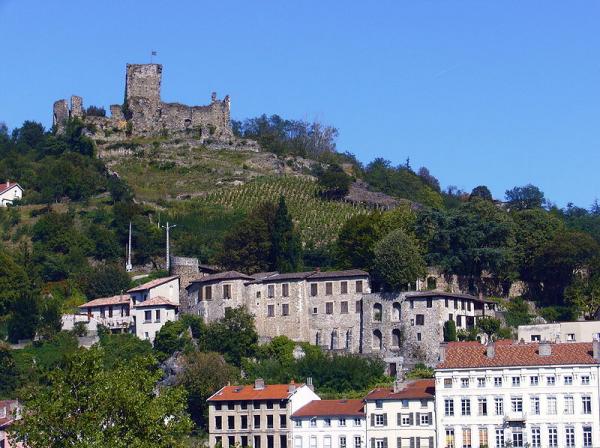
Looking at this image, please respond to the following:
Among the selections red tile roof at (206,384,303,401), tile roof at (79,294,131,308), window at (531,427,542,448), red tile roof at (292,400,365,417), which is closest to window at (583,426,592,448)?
window at (531,427,542,448)

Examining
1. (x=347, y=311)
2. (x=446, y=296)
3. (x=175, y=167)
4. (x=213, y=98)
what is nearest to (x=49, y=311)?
(x=347, y=311)

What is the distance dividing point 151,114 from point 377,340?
61.1m

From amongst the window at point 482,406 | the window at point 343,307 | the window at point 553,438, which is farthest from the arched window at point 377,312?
the window at point 553,438

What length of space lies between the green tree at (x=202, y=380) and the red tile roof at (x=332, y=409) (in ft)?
19.6

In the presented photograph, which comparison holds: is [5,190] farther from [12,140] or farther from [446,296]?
[446,296]

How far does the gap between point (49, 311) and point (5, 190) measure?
3575 cm

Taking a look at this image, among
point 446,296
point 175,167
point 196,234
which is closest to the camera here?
point 446,296

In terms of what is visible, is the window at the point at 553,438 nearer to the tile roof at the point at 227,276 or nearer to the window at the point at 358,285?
the window at the point at 358,285

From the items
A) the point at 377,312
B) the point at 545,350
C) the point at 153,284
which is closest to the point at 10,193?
the point at 153,284

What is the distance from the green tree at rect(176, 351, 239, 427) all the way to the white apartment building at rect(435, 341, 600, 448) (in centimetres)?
1277

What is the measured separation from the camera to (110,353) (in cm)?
9331

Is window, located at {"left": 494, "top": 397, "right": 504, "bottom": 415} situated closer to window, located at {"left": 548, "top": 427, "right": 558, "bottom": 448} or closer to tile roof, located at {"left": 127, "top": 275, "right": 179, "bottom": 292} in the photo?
window, located at {"left": 548, "top": 427, "right": 558, "bottom": 448}

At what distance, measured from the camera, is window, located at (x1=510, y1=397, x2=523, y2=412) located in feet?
261

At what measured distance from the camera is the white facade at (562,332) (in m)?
90.1
